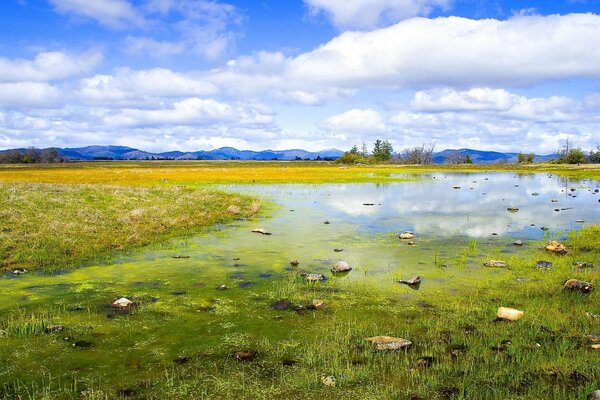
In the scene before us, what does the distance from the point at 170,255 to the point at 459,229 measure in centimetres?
1796

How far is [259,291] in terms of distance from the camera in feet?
51.7

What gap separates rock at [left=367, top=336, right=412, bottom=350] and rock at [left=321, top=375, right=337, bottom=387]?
5.76 feet

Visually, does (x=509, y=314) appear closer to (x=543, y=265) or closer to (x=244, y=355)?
(x=543, y=265)

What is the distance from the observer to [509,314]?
12.5 meters

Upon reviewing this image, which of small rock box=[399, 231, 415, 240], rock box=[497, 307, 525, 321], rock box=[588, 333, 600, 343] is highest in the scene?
small rock box=[399, 231, 415, 240]

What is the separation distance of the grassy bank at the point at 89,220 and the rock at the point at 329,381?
14783mm

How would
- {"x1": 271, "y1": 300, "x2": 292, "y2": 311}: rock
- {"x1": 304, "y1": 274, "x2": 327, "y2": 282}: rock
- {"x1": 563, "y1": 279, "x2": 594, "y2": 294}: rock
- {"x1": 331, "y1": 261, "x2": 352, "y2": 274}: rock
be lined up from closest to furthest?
1. {"x1": 271, "y1": 300, "x2": 292, "y2": 311}: rock
2. {"x1": 563, "y1": 279, "x2": 594, "y2": 294}: rock
3. {"x1": 304, "y1": 274, "x2": 327, "y2": 282}: rock
4. {"x1": 331, "y1": 261, "x2": 352, "y2": 274}: rock

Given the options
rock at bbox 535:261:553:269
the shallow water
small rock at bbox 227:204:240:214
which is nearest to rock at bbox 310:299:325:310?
the shallow water

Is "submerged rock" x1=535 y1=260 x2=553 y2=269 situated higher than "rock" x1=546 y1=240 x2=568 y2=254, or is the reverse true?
"rock" x1=546 y1=240 x2=568 y2=254

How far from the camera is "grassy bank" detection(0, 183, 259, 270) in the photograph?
21.0 m

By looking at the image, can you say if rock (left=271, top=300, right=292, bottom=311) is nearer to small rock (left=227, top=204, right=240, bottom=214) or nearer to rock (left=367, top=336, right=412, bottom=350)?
rock (left=367, top=336, right=412, bottom=350)

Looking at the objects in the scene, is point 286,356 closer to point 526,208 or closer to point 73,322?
point 73,322

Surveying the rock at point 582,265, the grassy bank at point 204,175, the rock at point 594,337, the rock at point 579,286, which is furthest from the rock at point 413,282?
the grassy bank at point 204,175

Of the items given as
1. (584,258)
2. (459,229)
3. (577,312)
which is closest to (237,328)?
(577,312)
